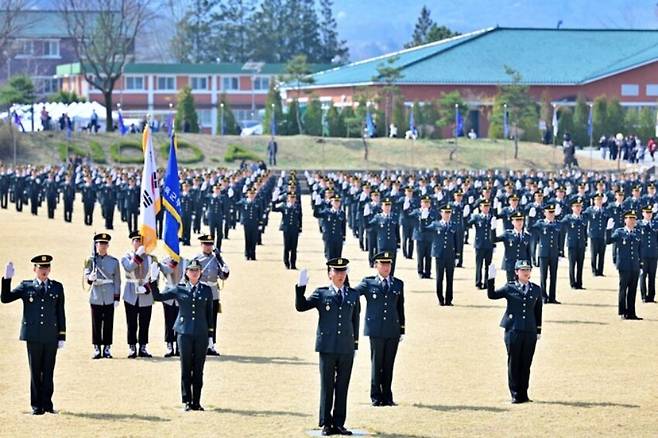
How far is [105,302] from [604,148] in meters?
54.0

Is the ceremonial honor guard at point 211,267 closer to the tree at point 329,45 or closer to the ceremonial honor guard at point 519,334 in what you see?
the ceremonial honor guard at point 519,334

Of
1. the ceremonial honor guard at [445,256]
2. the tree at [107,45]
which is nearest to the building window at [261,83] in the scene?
the tree at [107,45]

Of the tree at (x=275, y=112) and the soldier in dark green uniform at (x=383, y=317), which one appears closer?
the soldier in dark green uniform at (x=383, y=317)

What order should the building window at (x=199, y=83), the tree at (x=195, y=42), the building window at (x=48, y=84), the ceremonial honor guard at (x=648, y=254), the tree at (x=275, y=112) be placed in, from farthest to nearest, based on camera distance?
the tree at (x=195, y=42), the building window at (x=48, y=84), the building window at (x=199, y=83), the tree at (x=275, y=112), the ceremonial honor guard at (x=648, y=254)

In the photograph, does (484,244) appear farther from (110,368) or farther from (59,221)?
(59,221)

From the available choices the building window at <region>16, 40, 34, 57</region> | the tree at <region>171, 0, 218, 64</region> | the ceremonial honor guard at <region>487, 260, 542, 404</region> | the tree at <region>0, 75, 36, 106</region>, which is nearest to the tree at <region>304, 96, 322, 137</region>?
the tree at <region>0, 75, 36, 106</region>

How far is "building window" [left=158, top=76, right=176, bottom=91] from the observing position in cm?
10081

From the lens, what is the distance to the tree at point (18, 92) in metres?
75.6

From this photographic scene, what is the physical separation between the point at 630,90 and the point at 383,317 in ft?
223

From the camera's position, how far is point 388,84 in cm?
7744

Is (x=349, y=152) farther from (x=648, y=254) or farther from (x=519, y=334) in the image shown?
(x=519, y=334)

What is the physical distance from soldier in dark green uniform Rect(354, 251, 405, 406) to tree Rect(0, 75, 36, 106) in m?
62.2

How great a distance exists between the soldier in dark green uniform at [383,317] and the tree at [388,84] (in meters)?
61.6

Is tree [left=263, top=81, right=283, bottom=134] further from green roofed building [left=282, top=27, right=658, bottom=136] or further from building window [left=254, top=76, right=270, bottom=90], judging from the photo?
building window [left=254, top=76, right=270, bottom=90]
